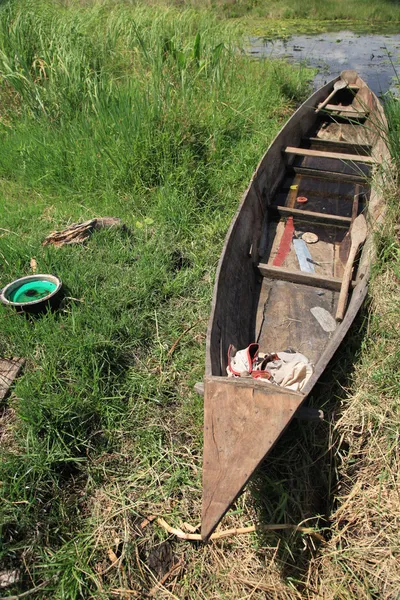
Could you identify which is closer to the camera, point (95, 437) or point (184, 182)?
point (95, 437)

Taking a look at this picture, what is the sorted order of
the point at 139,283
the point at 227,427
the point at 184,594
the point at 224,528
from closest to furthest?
the point at 227,427
the point at 184,594
the point at 224,528
the point at 139,283

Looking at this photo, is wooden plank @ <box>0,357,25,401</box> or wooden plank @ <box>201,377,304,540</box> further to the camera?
wooden plank @ <box>0,357,25,401</box>

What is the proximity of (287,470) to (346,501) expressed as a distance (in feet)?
1.06

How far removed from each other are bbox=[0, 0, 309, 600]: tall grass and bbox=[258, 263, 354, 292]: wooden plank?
0.52 meters

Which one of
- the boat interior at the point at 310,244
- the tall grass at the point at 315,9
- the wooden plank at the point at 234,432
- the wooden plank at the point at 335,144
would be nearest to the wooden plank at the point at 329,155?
the boat interior at the point at 310,244

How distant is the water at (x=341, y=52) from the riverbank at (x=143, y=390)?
17.3 ft

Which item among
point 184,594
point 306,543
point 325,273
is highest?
point 325,273

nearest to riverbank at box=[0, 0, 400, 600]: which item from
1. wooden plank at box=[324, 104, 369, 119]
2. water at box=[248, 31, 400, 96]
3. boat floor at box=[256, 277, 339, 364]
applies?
boat floor at box=[256, 277, 339, 364]

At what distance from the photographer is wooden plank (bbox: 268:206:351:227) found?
407 cm

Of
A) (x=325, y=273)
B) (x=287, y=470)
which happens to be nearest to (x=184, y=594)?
(x=287, y=470)

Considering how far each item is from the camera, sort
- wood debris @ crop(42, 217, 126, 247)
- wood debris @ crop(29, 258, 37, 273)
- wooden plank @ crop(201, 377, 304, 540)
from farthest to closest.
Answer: wood debris @ crop(42, 217, 126, 247), wood debris @ crop(29, 258, 37, 273), wooden plank @ crop(201, 377, 304, 540)

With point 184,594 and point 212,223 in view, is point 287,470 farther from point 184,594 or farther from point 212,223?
point 212,223

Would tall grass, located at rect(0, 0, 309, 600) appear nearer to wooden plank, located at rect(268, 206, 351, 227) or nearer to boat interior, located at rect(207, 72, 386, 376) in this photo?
boat interior, located at rect(207, 72, 386, 376)

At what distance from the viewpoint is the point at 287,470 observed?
2.46 metres
